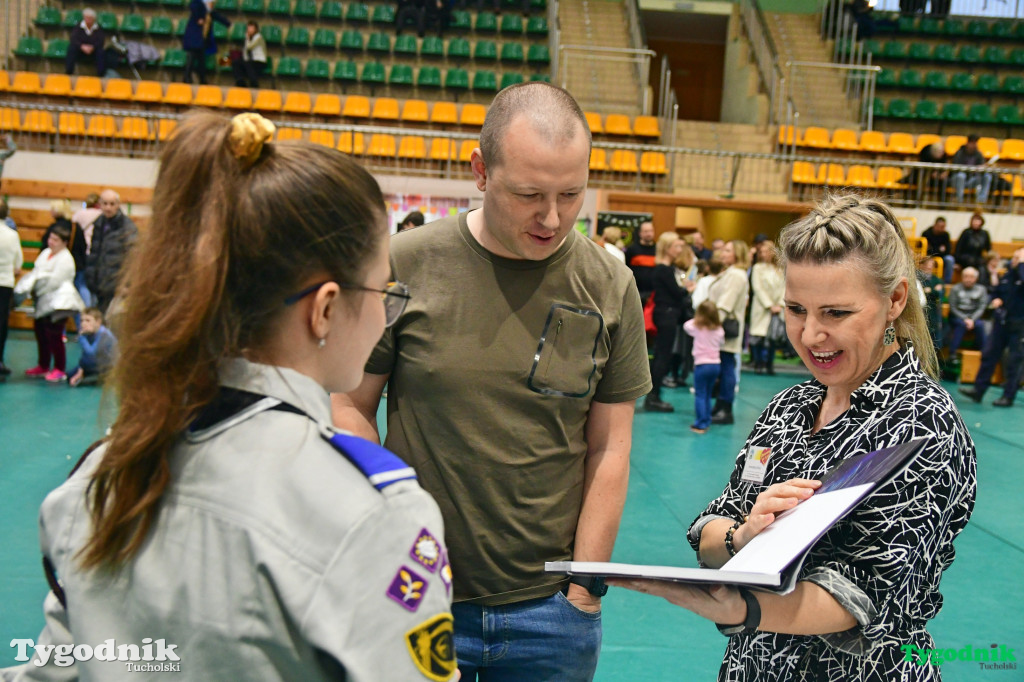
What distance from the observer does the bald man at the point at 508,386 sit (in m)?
1.57

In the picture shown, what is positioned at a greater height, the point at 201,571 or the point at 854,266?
the point at 854,266

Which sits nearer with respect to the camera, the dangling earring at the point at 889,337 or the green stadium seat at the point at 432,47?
the dangling earring at the point at 889,337

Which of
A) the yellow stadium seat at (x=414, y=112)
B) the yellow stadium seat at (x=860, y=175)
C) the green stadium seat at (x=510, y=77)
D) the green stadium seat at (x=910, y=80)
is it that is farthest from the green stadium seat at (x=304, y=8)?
the green stadium seat at (x=910, y=80)

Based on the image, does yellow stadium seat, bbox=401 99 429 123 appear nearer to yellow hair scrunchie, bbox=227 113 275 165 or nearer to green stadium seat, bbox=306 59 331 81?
green stadium seat, bbox=306 59 331 81

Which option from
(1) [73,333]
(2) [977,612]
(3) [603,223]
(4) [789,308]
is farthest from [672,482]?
(1) [73,333]

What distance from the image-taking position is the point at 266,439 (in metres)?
0.85

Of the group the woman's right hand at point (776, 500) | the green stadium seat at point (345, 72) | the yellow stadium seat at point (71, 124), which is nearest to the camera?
the woman's right hand at point (776, 500)

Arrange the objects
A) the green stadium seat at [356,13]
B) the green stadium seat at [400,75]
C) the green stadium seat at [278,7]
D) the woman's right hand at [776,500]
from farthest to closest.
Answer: the green stadium seat at [356,13] < the green stadium seat at [278,7] < the green stadium seat at [400,75] < the woman's right hand at [776,500]

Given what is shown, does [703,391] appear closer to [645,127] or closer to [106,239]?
[106,239]

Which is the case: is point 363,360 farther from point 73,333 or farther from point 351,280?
point 73,333

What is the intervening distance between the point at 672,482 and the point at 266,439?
16.1 ft

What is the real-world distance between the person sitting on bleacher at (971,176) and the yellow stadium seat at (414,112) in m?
8.59

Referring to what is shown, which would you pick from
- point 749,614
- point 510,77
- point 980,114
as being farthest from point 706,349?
point 980,114

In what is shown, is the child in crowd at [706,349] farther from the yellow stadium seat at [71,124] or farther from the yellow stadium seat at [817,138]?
the yellow stadium seat at [71,124]
